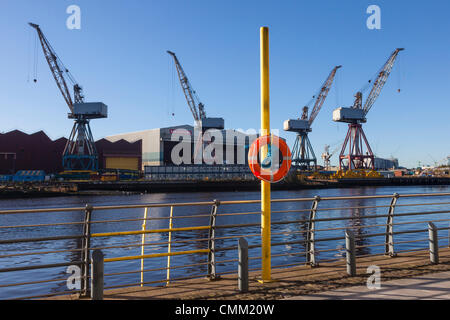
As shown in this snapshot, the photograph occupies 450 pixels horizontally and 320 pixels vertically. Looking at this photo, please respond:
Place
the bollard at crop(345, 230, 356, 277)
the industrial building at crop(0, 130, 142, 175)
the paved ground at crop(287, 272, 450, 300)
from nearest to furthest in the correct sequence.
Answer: the paved ground at crop(287, 272, 450, 300) → the bollard at crop(345, 230, 356, 277) → the industrial building at crop(0, 130, 142, 175)

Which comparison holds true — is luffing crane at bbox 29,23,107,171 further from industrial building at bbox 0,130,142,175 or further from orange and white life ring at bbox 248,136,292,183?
orange and white life ring at bbox 248,136,292,183

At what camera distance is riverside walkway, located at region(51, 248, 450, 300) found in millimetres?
5668

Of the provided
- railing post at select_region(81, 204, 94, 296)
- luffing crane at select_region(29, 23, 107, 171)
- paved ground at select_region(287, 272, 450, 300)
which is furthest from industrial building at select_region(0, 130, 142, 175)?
paved ground at select_region(287, 272, 450, 300)

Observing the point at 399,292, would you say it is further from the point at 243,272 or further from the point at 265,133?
the point at 265,133

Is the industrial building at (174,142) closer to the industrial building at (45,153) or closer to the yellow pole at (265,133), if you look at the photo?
the industrial building at (45,153)

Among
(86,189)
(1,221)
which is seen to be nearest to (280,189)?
(86,189)

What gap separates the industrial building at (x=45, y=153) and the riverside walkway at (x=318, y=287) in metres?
94.2

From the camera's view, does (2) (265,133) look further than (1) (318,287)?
Yes

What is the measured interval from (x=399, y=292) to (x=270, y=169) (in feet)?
9.10

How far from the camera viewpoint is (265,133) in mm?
6672

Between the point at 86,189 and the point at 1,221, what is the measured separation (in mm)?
50056

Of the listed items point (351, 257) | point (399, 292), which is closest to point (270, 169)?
point (351, 257)

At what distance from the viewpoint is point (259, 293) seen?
5879 millimetres
